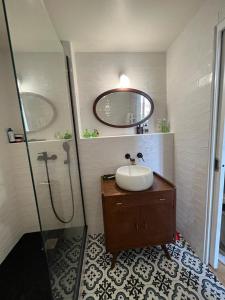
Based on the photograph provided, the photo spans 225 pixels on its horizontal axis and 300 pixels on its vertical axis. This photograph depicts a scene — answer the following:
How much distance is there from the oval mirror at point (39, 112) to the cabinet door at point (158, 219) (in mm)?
1125

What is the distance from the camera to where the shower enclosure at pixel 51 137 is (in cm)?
83

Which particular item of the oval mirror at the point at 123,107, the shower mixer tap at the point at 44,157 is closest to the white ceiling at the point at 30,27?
the shower mixer tap at the point at 44,157

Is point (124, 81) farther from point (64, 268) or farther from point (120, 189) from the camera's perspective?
point (64, 268)

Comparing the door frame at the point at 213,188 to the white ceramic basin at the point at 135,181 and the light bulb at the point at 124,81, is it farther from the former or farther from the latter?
the light bulb at the point at 124,81

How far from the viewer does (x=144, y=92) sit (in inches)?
77.7

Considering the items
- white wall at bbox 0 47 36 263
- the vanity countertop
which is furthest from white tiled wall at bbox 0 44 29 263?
the vanity countertop

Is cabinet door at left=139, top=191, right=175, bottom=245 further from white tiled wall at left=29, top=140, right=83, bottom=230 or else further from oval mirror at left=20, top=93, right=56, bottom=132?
oval mirror at left=20, top=93, right=56, bottom=132

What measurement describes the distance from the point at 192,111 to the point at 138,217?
1.14 metres

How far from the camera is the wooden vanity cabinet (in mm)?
1389

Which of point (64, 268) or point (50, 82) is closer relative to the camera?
point (64, 268)

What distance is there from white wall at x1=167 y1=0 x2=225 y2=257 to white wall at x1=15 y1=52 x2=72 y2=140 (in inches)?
48.5

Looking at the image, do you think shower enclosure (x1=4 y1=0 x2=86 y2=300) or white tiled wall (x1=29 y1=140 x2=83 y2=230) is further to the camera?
white tiled wall (x1=29 y1=140 x2=83 y2=230)

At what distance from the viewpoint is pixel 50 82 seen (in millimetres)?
1264

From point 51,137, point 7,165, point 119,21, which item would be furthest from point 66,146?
point 119,21
